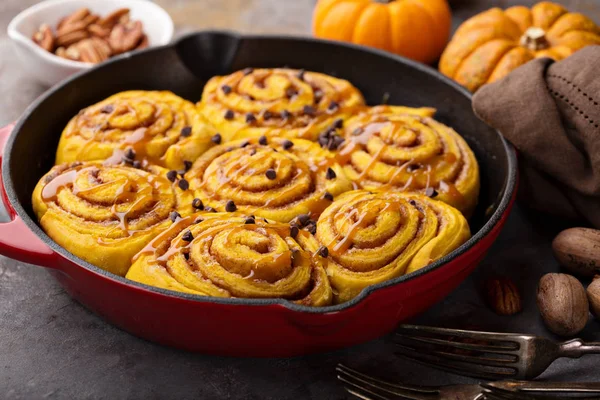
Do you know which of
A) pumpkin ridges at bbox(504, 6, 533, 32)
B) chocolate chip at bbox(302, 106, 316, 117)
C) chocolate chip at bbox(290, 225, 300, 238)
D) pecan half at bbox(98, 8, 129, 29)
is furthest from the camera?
pecan half at bbox(98, 8, 129, 29)

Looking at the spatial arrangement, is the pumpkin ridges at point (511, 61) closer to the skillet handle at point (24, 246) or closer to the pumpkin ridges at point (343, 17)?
the pumpkin ridges at point (343, 17)

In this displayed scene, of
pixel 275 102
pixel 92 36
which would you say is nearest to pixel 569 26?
pixel 275 102

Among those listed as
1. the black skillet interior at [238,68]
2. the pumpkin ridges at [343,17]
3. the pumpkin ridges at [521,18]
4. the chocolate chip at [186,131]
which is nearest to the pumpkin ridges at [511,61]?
the pumpkin ridges at [521,18]

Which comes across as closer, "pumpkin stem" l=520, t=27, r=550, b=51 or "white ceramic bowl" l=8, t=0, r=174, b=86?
"pumpkin stem" l=520, t=27, r=550, b=51

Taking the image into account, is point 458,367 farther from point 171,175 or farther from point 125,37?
point 125,37

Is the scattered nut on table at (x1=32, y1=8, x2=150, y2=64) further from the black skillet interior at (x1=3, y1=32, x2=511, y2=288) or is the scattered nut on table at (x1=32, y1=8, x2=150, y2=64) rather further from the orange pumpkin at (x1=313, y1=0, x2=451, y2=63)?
the orange pumpkin at (x1=313, y1=0, x2=451, y2=63)

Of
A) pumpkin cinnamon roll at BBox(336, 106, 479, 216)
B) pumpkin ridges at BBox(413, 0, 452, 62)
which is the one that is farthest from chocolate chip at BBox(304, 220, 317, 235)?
pumpkin ridges at BBox(413, 0, 452, 62)

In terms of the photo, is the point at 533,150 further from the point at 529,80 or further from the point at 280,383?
the point at 280,383
